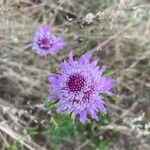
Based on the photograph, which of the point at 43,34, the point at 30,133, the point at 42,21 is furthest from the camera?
the point at 42,21

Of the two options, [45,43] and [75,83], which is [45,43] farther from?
[75,83]

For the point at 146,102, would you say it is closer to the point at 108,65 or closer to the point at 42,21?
the point at 108,65

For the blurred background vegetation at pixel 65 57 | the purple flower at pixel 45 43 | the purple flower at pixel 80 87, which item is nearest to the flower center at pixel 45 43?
the purple flower at pixel 45 43

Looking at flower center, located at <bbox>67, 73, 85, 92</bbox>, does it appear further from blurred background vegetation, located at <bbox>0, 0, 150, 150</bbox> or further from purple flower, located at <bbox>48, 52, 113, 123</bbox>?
blurred background vegetation, located at <bbox>0, 0, 150, 150</bbox>

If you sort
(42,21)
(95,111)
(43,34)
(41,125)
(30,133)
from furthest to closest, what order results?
(42,21)
(41,125)
(30,133)
(43,34)
(95,111)

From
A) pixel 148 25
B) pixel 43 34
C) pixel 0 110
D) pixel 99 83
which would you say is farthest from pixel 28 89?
pixel 148 25

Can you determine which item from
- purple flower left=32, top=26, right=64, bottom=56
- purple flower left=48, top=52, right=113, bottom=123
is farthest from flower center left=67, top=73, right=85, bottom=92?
purple flower left=32, top=26, right=64, bottom=56

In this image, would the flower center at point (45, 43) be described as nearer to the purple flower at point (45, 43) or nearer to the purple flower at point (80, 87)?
the purple flower at point (45, 43)
